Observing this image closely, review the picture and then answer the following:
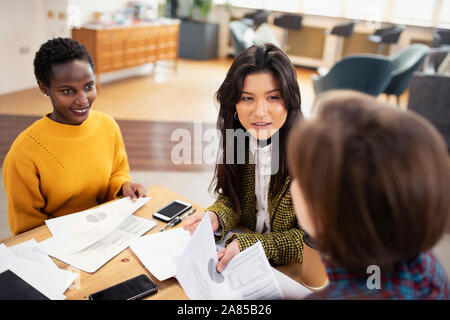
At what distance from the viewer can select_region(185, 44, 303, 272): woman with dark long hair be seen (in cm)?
115

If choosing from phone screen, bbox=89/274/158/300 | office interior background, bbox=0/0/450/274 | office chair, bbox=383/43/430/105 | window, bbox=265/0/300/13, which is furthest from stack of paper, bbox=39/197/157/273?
window, bbox=265/0/300/13

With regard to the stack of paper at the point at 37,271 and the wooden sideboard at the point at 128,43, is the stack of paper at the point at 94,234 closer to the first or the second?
the stack of paper at the point at 37,271

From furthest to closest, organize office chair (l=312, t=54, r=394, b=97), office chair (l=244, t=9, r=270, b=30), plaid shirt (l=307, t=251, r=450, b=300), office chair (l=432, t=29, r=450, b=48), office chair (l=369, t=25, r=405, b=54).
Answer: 1. office chair (l=244, t=9, r=270, b=30)
2. office chair (l=369, t=25, r=405, b=54)
3. office chair (l=432, t=29, r=450, b=48)
4. office chair (l=312, t=54, r=394, b=97)
5. plaid shirt (l=307, t=251, r=450, b=300)

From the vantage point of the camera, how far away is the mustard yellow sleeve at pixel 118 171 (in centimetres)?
152

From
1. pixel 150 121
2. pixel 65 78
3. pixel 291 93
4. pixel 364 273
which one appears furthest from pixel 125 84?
pixel 364 273

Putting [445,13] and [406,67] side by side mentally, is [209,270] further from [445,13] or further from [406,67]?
[445,13]

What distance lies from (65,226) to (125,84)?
17.2 feet

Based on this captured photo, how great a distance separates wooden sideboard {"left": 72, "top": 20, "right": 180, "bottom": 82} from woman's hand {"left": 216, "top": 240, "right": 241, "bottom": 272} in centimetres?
481

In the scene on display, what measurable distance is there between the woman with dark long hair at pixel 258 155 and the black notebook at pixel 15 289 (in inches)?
18.1

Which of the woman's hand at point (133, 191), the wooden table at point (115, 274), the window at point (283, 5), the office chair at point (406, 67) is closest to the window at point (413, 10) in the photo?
the window at point (283, 5)

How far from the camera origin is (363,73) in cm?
410

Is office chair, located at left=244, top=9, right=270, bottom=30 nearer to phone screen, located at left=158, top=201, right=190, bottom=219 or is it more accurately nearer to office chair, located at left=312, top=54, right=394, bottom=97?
office chair, located at left=312, top=54, right=394, bottom=97

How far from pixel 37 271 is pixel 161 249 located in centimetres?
32

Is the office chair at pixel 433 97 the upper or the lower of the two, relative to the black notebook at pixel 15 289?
upper
